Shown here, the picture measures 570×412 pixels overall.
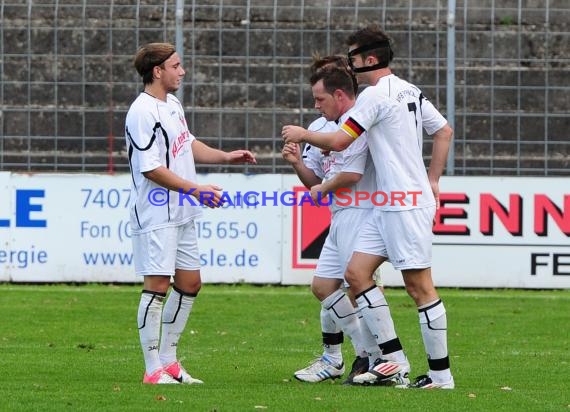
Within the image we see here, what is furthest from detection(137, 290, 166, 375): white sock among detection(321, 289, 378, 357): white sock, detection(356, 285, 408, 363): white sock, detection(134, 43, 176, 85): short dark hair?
detection(134, 43, 176, 85): short dark hair

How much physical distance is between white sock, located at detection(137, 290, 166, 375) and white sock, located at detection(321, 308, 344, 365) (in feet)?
3.93

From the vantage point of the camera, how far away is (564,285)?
16.6m

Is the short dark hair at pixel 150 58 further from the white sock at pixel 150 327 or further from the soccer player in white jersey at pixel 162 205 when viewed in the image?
the white sock at pixel 150 327

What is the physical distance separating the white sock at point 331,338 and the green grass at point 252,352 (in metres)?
0.44

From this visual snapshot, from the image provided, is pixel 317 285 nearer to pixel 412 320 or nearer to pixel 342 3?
pixel 412 320

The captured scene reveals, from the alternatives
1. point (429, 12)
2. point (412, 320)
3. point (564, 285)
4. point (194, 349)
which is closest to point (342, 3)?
point (429, 12)

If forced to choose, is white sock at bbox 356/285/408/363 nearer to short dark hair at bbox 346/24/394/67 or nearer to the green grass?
the green grass

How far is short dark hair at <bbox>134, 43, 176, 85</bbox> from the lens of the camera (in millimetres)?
8820

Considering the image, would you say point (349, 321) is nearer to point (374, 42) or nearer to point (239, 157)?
point (239, 157)

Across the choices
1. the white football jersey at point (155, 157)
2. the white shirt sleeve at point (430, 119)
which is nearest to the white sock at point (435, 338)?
the white shirt sleeve at point (430, 119)

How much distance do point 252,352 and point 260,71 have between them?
23.9 ft

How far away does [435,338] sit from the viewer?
27.2 ft

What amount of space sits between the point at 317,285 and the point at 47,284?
848cm

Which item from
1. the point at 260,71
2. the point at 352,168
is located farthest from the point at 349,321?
the point at 260,71
